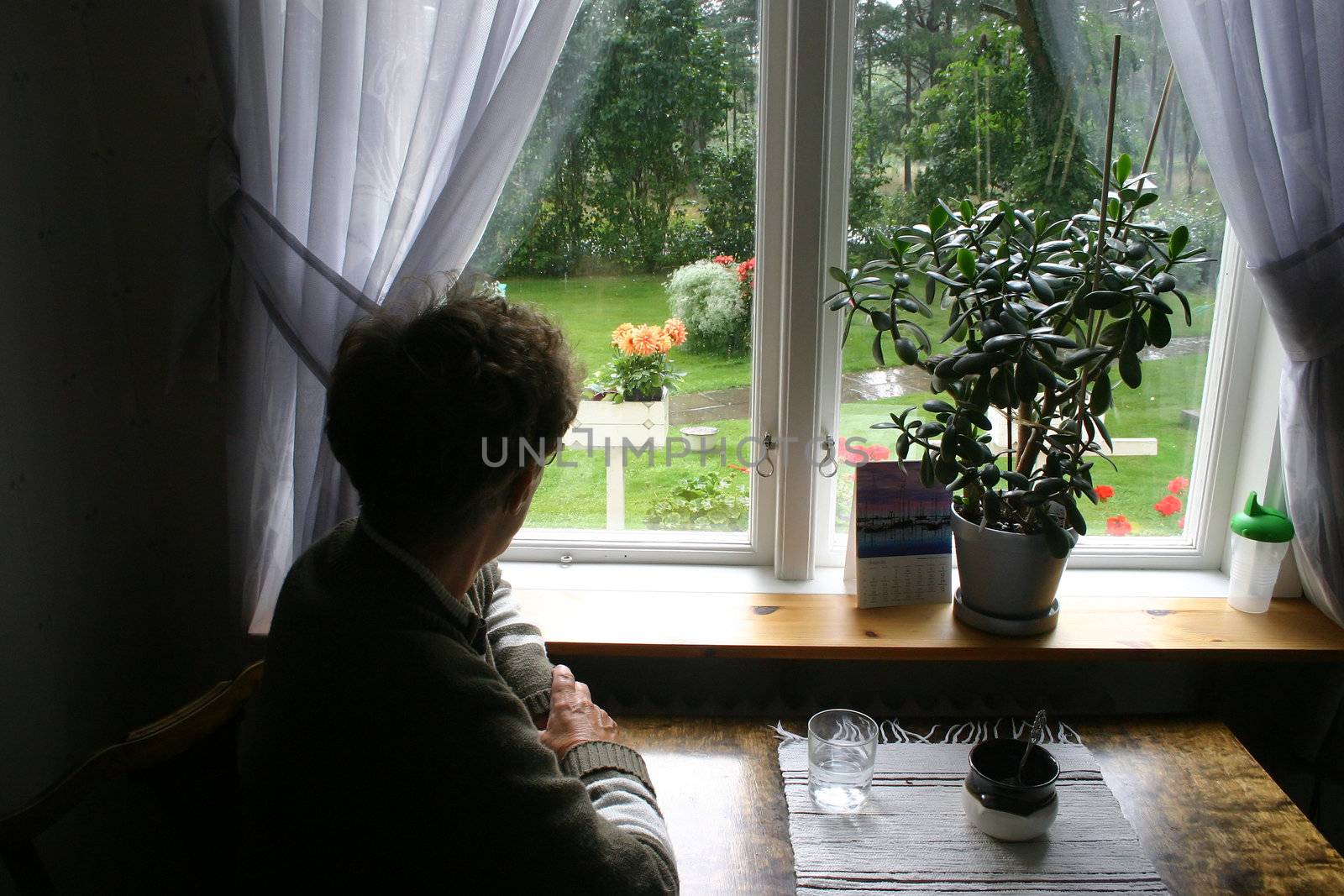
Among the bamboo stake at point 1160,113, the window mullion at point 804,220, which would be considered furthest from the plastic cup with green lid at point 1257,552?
the window mullion at point 804,220

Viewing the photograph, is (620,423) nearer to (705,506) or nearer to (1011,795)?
(705,506)

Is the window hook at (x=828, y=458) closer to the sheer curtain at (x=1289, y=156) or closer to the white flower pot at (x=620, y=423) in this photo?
the white flower pot at (x=620, y=423)

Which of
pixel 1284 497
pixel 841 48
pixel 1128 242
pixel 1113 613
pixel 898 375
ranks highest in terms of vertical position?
pixel 841 48

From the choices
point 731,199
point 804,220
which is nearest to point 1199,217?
point 804,220

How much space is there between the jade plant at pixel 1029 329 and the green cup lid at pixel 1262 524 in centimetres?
40

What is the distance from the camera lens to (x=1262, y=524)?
1626 millimetres

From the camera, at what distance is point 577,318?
1.77 metres

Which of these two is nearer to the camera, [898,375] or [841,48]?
[841,48]

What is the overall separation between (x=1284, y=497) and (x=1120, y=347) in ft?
1.81

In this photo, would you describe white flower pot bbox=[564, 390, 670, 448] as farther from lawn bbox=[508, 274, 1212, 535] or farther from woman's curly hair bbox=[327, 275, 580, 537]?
woman's curly hair bbox=[327, 275, 580, 537]

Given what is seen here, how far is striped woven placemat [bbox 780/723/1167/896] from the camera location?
1.15 meters

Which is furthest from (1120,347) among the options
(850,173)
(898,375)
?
(850,173)

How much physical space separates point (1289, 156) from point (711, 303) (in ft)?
3.02

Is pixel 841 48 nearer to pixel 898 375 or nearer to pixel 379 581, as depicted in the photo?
pixel 898 375
